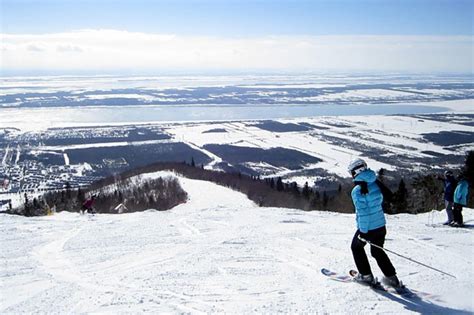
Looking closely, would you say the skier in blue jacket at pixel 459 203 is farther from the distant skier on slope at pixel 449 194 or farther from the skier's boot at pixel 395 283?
the skier's boot at pixel 395 283

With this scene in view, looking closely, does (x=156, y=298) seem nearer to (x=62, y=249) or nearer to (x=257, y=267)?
(x=257, y=267)

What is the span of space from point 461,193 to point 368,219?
6365 mm

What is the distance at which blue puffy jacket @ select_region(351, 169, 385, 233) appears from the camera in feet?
18.6

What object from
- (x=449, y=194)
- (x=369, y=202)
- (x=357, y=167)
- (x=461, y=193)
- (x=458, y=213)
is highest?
(x=357, y=167)

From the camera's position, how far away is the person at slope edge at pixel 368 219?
5.70 meters

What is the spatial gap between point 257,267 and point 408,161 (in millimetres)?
80298

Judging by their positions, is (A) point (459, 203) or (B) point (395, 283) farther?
(A) point (459, 203)

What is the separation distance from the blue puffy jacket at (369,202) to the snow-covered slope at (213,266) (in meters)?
0.93

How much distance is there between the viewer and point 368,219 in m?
5.82

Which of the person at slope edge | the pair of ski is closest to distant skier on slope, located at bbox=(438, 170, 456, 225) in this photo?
the pair of ski

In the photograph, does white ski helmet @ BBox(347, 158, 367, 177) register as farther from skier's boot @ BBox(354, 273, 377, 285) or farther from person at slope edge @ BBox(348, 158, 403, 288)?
skier's boot @ BBox(354, 273, 377, 285)

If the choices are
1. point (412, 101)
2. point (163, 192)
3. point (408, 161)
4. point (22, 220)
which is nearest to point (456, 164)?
point (408, 161)

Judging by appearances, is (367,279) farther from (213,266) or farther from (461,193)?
(461,193)

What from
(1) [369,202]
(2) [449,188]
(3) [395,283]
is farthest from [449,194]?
(1) [369,202]
